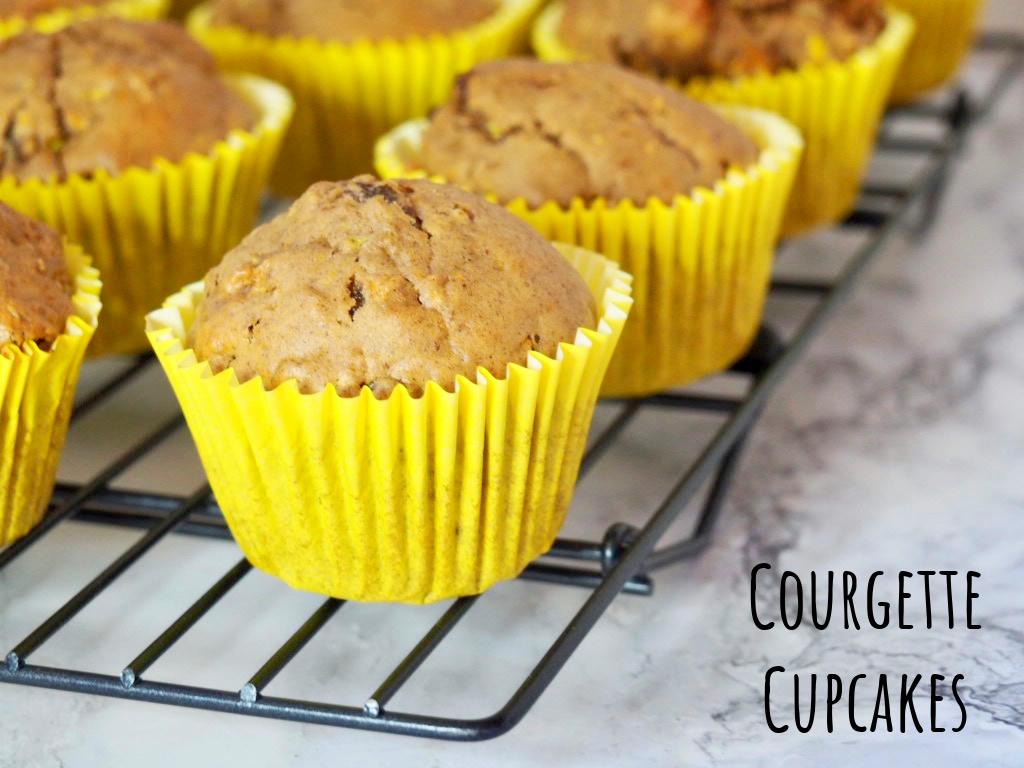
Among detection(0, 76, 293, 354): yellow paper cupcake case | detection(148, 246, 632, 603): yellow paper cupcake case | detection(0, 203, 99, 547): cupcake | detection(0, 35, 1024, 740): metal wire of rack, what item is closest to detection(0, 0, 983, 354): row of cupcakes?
detection(0, 76, 293, 354): yellow paper cupcake case

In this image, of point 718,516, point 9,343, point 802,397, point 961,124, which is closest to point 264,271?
point 9,343

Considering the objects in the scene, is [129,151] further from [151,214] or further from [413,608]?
[413,608]

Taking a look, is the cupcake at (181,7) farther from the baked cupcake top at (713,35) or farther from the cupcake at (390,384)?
the cupcake at (390,384)

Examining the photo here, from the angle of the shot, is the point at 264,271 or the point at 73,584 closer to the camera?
the point at 264,271

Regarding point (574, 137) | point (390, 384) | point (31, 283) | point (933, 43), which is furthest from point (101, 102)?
point (933, 43)

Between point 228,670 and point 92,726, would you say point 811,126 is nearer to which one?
point 228,670

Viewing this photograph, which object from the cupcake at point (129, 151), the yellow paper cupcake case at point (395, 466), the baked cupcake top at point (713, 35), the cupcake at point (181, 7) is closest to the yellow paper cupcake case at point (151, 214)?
the cupcake at point (129, 151)
